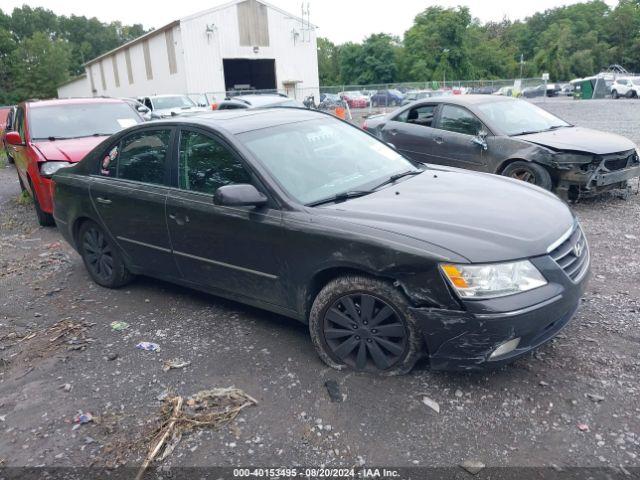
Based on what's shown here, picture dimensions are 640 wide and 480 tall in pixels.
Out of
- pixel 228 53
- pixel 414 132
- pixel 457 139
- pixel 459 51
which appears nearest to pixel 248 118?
pixel 457 139

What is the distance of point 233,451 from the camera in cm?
287

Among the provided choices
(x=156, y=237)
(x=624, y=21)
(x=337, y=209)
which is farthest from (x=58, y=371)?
(x=624, y=21)

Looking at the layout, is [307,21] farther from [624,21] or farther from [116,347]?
[624,21]

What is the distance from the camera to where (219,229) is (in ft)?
12.8

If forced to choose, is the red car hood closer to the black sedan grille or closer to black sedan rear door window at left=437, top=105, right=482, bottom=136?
black sedan rear door window at left=437, top=105, right=482, bottom=136

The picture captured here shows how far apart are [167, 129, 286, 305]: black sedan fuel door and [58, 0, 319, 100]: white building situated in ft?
102

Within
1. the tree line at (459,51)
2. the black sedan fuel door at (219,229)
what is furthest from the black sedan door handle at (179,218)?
the tree line at (459,51)

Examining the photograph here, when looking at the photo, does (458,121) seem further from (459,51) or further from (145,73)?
(459,51)

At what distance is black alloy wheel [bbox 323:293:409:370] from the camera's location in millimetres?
3225

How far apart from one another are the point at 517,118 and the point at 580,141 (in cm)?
104

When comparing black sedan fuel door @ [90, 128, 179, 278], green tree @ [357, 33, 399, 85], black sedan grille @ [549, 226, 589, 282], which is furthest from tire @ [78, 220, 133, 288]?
green tree @ [357, 33, 399, 85]

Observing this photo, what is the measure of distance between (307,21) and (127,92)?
17.3 m

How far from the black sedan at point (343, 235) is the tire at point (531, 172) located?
319cm

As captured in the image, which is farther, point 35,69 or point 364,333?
point 35,69
